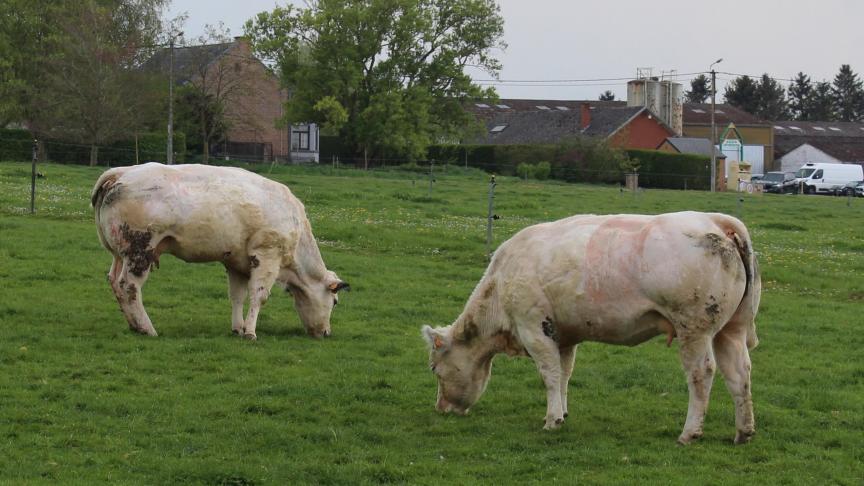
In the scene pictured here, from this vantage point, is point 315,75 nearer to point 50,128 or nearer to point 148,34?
point 148,34

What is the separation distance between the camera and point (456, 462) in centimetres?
913

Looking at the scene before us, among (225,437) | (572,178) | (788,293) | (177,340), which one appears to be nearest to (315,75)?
(572,178)

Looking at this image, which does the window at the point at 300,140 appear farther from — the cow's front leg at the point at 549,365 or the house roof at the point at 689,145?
the cow's front leg at the point at 549,365

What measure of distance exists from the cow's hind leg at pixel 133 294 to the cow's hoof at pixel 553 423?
585cm

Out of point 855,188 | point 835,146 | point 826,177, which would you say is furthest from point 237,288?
point 835,146

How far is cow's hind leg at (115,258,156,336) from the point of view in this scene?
45.5ft

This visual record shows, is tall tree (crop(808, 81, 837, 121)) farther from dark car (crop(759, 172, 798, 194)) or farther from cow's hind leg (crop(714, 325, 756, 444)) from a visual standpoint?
cow's hind leg (crop(714, 325, 756, 444))

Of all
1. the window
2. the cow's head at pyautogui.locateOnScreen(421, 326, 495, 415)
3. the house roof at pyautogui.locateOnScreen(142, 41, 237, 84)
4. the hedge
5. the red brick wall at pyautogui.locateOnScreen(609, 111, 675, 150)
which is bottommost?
the cow's head at pyautogui.locateOnScreen(421, 326, 495, 415)

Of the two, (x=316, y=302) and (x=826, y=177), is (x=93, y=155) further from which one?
(x=826, y=177)

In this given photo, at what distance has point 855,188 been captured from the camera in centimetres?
7388

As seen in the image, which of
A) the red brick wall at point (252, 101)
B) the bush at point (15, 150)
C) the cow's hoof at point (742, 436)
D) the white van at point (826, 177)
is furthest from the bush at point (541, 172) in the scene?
the cow's hoof at point (742, 436)

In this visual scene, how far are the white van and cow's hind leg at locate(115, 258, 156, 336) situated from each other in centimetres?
6631

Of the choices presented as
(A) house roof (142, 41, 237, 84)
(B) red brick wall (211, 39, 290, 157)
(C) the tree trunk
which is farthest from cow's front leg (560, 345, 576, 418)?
(B) red brick wall (211, 39, 290, 157)

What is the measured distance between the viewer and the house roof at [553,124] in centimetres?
8330
